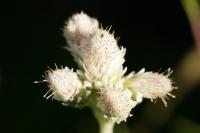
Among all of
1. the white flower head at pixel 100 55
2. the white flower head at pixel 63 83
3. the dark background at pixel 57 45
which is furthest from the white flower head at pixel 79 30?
the dark background at pixel 57 45

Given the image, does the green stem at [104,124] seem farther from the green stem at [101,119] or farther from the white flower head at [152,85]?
the white flower head at [152,85]

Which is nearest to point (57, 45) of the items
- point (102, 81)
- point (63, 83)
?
point (102, 81)

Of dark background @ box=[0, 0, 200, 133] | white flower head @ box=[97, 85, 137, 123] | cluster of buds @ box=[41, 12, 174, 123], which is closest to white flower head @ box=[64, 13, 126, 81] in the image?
cluster of buds @ box=[41, 12, 174, 123]

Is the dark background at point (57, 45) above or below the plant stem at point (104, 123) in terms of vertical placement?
above

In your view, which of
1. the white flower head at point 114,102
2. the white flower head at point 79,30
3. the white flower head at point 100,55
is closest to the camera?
the white flower head at point 114,102

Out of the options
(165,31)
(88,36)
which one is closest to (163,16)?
(165,31)

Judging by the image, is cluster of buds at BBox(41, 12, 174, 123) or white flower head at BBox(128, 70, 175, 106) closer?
cluster of buds at BBox(41, 12, 174, 123)

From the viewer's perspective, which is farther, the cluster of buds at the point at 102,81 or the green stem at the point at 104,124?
the green stem at the point at 104,124

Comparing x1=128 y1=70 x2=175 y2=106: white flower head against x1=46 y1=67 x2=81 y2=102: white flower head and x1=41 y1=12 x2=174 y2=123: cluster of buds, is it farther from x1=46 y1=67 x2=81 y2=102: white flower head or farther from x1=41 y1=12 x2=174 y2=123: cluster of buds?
x1=46 y1=67 x2=81 y2=102: white flower head
